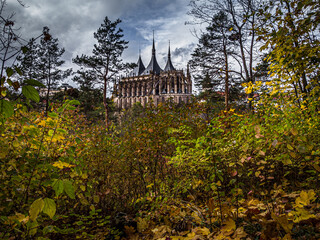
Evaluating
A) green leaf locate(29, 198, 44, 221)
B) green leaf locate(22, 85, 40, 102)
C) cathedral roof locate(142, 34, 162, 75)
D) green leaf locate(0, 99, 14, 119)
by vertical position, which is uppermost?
cathedral roof locate(142, 34, 162, 75)

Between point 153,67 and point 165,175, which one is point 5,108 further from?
point 153,67

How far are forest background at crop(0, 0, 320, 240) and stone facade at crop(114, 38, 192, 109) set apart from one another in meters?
53.2

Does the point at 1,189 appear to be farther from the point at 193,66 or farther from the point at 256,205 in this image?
the point at 193,66

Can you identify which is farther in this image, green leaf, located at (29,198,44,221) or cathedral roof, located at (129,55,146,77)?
Result: cathedral roof, located at (129,55,146,77)

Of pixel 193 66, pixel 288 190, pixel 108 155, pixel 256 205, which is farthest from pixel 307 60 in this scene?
pixel 193 66

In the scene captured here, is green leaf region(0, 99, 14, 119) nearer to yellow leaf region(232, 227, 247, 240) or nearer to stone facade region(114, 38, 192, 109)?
yellow leaf region(232, 227, 247, 240)

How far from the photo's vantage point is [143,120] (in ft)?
13.0

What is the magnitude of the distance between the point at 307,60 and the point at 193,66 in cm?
875

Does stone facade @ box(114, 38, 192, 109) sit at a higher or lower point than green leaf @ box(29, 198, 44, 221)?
higher

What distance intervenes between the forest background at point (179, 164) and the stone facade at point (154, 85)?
175ft

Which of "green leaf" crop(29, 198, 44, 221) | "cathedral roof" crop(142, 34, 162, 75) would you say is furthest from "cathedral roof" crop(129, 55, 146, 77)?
"green leaf" crop(29, 198, 44, 221)

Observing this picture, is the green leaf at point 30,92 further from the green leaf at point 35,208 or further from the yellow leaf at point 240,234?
the yellow leaf at point 240,234

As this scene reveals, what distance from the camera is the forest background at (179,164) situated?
1.59 metres

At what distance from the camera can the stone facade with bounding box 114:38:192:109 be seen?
2466 inches
